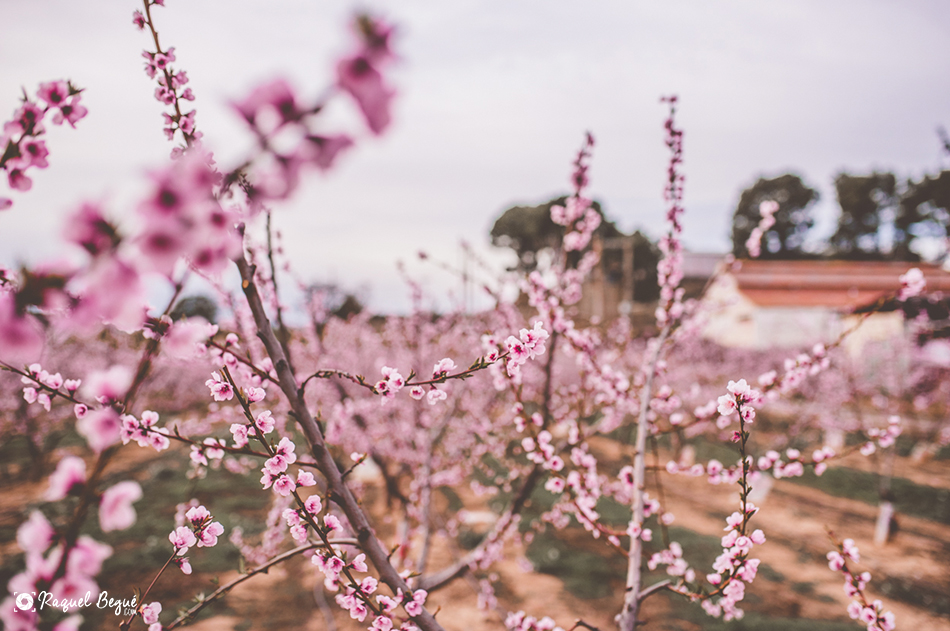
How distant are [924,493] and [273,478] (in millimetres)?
13491

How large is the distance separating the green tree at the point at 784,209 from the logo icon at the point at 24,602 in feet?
185

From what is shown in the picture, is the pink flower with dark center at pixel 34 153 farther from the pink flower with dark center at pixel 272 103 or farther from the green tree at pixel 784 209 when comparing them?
the green tree at pixel 784 209

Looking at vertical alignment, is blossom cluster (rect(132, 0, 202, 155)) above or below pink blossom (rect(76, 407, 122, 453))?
above

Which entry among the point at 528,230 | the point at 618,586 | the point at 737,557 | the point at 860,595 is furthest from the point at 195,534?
the point at 528,230

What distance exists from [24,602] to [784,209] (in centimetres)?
6279

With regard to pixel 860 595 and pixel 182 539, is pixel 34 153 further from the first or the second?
pixel 860 595

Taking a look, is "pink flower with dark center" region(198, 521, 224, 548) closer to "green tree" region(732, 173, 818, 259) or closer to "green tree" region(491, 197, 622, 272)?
"green tree" region(491, 197, 622, 272)

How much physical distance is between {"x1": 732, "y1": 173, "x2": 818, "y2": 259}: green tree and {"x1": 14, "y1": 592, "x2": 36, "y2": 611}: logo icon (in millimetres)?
56330

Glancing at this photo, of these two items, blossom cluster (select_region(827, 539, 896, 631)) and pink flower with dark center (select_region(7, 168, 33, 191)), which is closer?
pink flower with dark center (select_region(7, 168, 33, 191))

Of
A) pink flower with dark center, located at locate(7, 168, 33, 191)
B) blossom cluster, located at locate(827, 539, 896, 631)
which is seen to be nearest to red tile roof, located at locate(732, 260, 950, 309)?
blossom cluster, located at locate(827, 539, 896, 631)

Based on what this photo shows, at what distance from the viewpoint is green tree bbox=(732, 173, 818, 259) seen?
49.2m

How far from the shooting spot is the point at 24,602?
731 mm

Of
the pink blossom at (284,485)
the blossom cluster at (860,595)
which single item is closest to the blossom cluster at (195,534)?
the pink blossom at (284,485)

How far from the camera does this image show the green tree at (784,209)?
49156 mm
